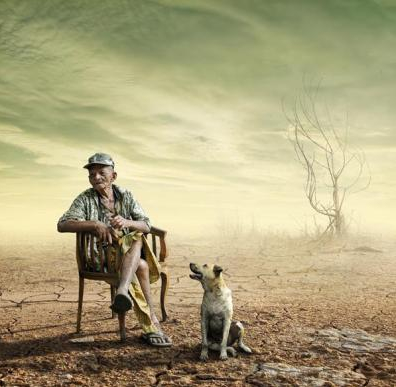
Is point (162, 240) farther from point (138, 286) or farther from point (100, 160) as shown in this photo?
point (100, 160)

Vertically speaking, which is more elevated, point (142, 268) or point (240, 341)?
point (142, 268)

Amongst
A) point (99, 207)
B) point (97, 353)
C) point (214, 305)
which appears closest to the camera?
point (214, 305)

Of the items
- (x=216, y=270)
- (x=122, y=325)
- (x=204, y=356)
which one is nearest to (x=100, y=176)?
(x=122, y=325)

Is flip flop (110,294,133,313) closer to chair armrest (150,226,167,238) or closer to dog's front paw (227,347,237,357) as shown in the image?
dog's front paw (227,347,237,357)

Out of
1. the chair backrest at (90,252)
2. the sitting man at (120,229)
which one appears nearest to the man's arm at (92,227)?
the sitting man at (120,229)

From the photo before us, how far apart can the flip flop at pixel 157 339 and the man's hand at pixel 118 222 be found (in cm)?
91

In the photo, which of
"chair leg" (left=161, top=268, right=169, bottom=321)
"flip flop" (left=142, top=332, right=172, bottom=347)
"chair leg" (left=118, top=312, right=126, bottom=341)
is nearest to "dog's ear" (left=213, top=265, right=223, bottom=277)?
"flip flop" (left=142, top=332, right=172, bottom=347)

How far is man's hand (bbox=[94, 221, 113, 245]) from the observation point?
13.0ft

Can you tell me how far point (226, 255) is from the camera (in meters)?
12.0

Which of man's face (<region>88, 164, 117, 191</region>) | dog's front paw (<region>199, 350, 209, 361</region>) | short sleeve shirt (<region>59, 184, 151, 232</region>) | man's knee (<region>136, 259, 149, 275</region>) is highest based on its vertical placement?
man's face (<region>88, 164, 117, 191</region>)

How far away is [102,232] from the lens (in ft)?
13.0

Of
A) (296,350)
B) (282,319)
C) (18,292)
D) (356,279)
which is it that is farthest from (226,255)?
(296,350)

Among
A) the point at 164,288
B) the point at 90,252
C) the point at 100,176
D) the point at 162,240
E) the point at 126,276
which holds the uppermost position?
the point at 100,176

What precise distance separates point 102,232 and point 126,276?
0.43 m
